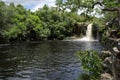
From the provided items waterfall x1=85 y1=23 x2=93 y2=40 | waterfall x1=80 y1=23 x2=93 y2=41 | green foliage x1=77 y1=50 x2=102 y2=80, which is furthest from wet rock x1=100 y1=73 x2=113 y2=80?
waterfall x1=85 y1=23 x2=93 y2=40

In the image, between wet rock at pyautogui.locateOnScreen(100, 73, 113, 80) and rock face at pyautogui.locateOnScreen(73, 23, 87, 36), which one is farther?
rock face at pyautogui.locateOnScreen(73, 23, 87, 36)

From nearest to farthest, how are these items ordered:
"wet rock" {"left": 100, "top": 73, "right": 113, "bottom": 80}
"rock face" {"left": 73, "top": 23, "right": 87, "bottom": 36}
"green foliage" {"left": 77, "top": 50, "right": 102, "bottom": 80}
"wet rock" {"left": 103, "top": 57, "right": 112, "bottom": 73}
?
"wet rock" {"left": 100, "top": 73, "right": 113, "bottom": 80}
"wet rock" {"left": 103, "top": 57, "right": 112, "bottom": 73}
"green foliage" {"left": 77, "top": 50, "right": 102, "bottom": 80}
"rock face" {"left": 73, "top": 23, "right": 87, "bottom": 36}

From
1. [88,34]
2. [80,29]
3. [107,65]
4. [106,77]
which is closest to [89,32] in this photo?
[88,34]

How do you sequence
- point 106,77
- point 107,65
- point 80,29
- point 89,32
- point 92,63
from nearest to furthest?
point 106,77 → point 107,65 → point 92,63 → point 89,32 → point 80,29

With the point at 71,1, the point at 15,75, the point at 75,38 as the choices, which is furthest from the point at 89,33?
the point at 71,1

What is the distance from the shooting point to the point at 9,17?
8819 centimetres

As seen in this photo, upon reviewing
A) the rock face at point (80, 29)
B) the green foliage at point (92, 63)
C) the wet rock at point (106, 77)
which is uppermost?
the rock face at point (80, 29)

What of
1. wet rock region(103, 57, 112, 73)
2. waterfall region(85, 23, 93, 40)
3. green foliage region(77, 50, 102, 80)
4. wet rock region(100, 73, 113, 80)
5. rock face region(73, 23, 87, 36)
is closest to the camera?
wet rock region(100, 73, 113, 80)

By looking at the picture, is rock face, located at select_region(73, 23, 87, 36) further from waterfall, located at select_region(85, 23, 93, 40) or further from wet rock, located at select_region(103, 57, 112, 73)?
wet rock, located at select_region(103, 57, 112, 73)

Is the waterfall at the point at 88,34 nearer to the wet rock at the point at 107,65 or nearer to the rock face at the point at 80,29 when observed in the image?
the rock face at the point at 80,29

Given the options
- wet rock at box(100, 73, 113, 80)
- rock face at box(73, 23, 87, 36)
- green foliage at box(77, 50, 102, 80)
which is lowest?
wet rock at box(100, 73, 113, 80)

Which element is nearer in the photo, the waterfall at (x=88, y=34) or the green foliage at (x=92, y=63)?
the green foliage at (x=92, y=63)

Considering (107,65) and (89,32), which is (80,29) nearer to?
(89,32)

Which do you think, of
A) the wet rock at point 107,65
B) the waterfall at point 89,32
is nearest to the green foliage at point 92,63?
the wet rock at point 107,65
